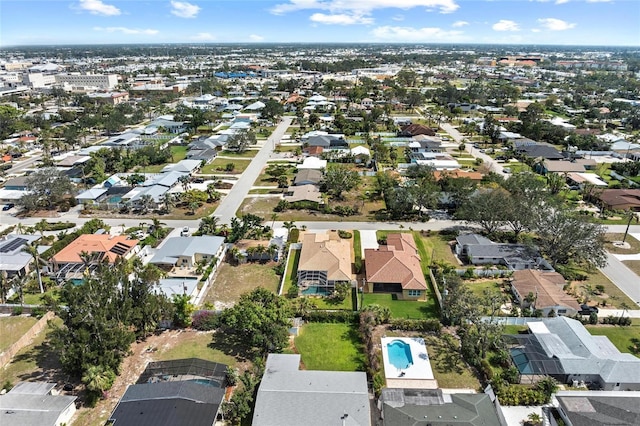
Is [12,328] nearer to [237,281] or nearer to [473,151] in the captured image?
[237,281]

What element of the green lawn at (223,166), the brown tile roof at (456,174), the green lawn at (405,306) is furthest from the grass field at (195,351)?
the green lawn at (223,166)

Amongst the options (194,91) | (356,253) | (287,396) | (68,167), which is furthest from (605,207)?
(194,91)

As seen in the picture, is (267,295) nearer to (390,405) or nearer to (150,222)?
(390,405)

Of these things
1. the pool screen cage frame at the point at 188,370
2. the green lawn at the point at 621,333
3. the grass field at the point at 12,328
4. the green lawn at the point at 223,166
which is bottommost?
the grass field at the point at 12,328

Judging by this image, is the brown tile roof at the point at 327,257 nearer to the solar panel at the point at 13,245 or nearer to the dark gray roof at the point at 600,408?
the dark gray roof at the point at 600,408

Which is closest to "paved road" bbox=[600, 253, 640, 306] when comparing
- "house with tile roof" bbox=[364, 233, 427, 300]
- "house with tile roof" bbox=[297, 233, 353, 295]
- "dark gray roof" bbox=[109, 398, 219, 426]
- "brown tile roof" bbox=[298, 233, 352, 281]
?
"house with tile roof" bbox=[364, 233, 427, 300]

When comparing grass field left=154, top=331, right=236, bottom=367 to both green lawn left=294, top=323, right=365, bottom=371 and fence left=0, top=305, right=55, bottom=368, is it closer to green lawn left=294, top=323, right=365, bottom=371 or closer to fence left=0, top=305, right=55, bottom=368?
green lawn left=294, top=323, right=365, bottom=371
